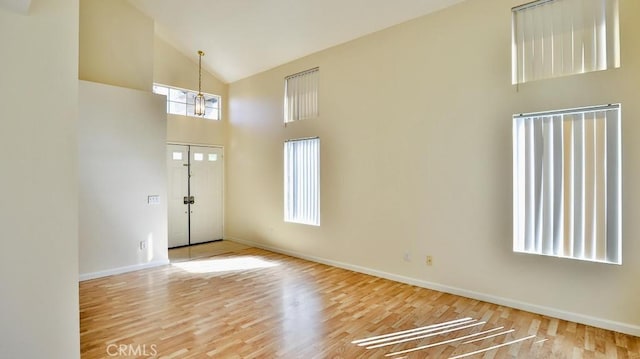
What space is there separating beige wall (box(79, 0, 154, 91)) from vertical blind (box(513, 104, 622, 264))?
5748 mm

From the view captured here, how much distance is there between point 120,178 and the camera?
4852 mm

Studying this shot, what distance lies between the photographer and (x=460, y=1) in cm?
381

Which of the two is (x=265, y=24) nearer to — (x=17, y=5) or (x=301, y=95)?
(x=301, y=95)

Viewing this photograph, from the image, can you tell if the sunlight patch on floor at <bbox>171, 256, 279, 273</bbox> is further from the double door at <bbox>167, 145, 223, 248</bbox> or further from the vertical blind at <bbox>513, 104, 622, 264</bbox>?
the vertical blind at <bbox>513, 104, 622, 264</bbox>

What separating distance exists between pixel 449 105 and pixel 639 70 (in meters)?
1.67

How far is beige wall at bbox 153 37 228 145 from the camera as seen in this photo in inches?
246

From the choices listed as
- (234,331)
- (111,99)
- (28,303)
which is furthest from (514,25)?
(111,99)

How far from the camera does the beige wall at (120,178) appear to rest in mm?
4547

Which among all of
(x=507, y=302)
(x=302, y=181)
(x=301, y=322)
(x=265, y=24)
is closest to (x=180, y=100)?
(x=265, y=24)

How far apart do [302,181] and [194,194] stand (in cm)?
267

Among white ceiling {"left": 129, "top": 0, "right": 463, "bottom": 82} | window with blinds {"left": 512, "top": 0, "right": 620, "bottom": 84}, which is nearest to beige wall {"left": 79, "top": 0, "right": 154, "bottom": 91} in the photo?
white ceiling {"left": 129, "top": 0, "right": 463, "bottom": 82}

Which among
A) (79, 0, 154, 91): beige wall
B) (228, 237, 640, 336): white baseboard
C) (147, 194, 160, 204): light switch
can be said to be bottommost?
(228, 237, 640, 336): white baseboard

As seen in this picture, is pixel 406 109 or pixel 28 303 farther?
pixel 406 109

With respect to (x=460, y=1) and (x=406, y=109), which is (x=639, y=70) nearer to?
(x=460, y=1)
